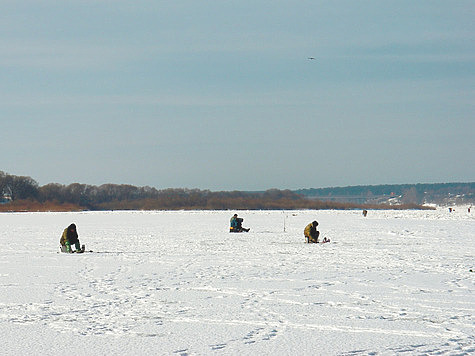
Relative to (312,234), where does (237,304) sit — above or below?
below

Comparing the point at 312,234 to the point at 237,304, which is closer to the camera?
the point at 237,304

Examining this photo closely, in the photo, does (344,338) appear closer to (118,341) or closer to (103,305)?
(118,341)

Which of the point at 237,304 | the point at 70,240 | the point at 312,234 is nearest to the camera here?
the point at 237,304

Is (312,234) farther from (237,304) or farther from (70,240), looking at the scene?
(237,304)

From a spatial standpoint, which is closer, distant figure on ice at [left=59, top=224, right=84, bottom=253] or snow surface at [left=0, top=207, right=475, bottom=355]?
snow surface at [left=0, top=207, right=475, bottom=355]

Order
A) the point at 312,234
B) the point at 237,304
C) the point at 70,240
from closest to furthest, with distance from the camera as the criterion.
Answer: the point at 237,304 → the point at 70,240 → the point at 312,234

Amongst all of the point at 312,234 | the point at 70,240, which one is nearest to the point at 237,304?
the point at 70,240

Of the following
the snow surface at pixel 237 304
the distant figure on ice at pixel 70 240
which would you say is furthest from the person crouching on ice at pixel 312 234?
the distant figure on ice at pixel 70 240

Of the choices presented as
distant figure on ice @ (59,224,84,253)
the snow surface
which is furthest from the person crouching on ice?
distant figure on ice @ (59,224,84,253)

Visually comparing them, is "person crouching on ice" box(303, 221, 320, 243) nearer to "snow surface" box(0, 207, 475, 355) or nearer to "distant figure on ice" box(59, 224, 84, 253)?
"snow surface" box(0, 207, 475, 355)

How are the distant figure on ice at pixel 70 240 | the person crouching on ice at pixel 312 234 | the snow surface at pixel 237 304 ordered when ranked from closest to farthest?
the snow surface at pixel 237 304 → the distant figure on ice at pixel 70 240 → the person crouching on ice at pixel 312 234

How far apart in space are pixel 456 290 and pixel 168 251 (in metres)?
9.27

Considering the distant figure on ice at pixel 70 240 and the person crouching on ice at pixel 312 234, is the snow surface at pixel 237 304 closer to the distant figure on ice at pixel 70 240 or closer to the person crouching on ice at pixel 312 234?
the distant figure on ice at pixel 70 240

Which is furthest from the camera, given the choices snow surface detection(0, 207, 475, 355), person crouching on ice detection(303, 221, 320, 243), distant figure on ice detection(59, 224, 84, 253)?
person crouching on ice detection(303, 221, 320, 243)
